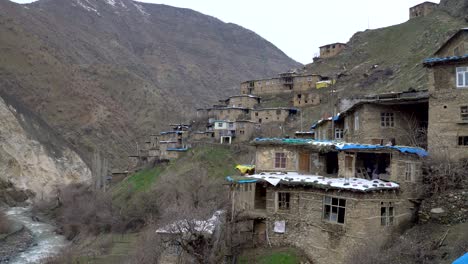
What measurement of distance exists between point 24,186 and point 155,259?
174 feet

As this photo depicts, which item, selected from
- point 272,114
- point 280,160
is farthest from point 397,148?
point 272,114

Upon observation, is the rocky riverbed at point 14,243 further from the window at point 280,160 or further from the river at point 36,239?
the window at point 280,160

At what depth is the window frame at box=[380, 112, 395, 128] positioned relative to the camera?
27906mm

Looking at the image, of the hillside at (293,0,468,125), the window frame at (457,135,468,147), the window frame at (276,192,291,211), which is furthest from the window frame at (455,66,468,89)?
the hillside at (293,0,468,125)

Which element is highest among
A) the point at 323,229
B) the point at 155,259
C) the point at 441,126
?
the point at 441,126

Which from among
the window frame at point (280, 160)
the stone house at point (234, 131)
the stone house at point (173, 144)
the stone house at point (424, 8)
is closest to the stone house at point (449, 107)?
the window frame at point (280, 160)

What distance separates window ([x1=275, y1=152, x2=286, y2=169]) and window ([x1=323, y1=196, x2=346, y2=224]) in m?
4.45

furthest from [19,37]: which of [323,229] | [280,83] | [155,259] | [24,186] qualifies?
[323,229]

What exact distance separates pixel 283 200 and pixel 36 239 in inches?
1473

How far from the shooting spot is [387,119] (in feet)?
91.9

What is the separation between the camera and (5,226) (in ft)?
169

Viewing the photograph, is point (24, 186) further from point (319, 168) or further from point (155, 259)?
point (319, 168)

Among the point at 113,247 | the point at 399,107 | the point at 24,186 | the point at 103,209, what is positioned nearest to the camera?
the point at 399,107

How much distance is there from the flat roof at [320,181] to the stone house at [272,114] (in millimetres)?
40043
